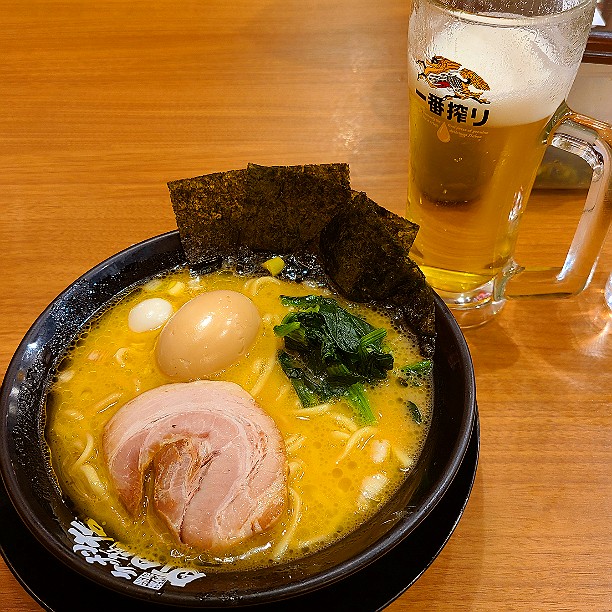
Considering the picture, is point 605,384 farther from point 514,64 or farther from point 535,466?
point 514,64

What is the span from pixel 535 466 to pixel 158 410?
0.66m

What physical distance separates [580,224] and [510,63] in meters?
0.37

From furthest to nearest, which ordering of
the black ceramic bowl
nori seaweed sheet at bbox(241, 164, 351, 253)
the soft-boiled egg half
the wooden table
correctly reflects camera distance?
nori seaweed sheet at bbox(241, 164, 351, 253) < the soft-boiled egg half < the wooden table < the black ceramic bowl

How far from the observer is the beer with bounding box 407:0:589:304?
116cm

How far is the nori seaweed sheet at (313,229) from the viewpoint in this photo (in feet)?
4.14

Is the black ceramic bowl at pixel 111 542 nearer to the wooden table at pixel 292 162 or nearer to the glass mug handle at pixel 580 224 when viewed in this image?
the wooden table at pixel 292 162

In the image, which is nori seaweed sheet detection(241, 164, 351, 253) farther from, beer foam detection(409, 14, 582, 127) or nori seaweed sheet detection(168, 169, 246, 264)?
beer foam detection(409, 14, 582, 127)

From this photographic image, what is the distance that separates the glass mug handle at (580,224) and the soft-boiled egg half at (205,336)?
53cm

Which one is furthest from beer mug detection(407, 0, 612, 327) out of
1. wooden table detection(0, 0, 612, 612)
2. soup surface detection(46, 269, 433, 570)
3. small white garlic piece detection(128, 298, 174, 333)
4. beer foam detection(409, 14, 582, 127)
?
small white garlic piece detection(128, 298, 174, 333)

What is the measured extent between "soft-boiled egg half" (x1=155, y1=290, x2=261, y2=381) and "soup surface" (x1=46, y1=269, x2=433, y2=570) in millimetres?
23

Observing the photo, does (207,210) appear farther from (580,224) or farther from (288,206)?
(580,224)

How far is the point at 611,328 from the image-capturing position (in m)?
1.47

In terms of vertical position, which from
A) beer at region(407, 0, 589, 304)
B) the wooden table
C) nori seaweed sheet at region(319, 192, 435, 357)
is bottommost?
the wooden table

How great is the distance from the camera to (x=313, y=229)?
1392 millimetres
